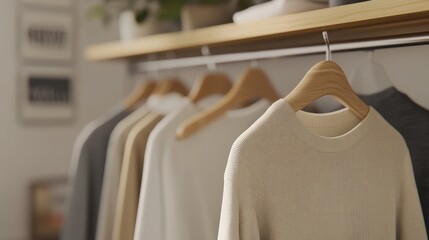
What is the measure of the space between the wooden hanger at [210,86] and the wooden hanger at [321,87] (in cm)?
46

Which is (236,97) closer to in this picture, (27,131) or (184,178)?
(184,178)

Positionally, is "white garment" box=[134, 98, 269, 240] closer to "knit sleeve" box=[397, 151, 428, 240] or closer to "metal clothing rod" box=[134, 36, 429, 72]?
"metal clothing rod" box=[134, 36, 429, 72]

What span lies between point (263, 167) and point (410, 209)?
0.94 feet

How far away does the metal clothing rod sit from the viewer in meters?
1.16

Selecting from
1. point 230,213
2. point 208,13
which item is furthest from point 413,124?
point 208,13

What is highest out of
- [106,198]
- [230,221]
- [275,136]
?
[275,136]

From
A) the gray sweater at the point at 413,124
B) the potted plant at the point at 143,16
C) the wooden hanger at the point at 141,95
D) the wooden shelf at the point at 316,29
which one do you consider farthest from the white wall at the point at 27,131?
the gray sweater at the point at 413,124

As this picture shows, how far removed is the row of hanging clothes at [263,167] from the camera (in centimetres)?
93

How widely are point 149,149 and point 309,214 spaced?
1.31ft

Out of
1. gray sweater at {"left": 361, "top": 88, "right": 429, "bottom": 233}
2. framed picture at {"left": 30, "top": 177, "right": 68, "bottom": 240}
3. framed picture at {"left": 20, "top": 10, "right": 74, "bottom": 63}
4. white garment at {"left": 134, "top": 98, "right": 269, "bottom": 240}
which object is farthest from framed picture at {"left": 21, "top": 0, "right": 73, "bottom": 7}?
gray sweater at {"left": 361, "top": 88, "right": 429, "bottom": 233}

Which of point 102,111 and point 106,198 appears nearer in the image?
point 106,198

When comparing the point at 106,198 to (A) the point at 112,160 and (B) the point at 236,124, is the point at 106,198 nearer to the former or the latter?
(A) the point at 112,160

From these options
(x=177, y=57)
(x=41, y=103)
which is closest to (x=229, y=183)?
(x=177, y=57)

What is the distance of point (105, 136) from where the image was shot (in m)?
Answer: 1.54
